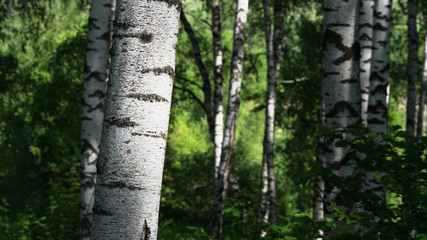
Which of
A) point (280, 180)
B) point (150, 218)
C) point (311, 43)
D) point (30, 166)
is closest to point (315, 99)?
point (311, 43)

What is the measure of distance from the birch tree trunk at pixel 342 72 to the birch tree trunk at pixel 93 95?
2.56 m

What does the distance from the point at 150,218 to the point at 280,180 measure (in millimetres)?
24999

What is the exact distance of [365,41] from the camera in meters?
5.96

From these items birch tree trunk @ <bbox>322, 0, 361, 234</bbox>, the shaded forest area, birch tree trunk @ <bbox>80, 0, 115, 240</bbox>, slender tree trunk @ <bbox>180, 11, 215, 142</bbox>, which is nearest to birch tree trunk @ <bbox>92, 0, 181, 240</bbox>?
birch tree trunk @ <bbox>322, 0, 361, 234</bbox>

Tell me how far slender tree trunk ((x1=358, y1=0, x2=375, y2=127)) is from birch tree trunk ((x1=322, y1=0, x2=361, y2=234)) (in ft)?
A: 7.12

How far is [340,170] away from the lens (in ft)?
11.0

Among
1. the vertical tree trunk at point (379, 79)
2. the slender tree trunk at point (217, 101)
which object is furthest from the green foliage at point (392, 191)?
the slender tree trunk at point (217, 101)

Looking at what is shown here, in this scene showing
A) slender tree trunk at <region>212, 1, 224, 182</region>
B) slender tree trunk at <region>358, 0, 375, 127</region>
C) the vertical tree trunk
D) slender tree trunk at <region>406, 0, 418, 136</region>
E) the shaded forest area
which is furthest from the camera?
→ the shaded forest area

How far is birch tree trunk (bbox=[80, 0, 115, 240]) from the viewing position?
4742mm

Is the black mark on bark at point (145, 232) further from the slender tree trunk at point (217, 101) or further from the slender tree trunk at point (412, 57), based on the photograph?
the slender tree trunk at point (412, 57)

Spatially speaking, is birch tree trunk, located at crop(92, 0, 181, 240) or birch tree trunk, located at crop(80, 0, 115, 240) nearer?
birch tree trunk, located at crop(92, 0, 181, 240)

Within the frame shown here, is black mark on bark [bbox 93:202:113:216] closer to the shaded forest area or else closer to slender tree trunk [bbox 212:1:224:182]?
the shaded forest area

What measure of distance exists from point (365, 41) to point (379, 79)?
0.64 m

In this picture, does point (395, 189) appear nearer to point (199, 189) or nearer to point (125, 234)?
point (125, 234)
